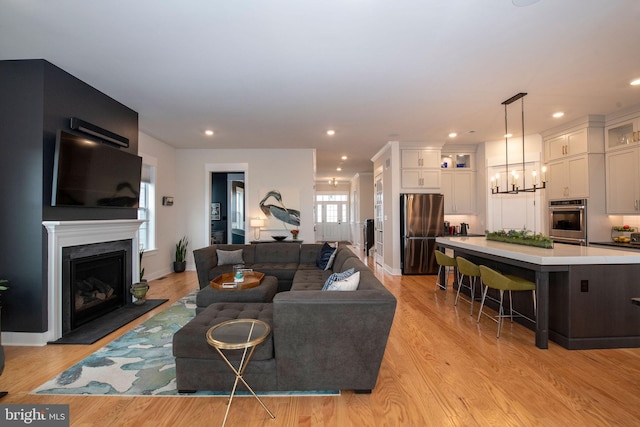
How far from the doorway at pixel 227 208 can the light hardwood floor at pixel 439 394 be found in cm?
517

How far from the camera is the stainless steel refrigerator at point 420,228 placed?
6316 millimetres

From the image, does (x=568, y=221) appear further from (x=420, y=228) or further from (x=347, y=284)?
(x=347, y=284)

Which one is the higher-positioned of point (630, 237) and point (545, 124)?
point (545, 124)

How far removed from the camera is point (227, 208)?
328 inches

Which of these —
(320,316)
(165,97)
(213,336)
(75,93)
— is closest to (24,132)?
(75,93)

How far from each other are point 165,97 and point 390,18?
2974 millimetres

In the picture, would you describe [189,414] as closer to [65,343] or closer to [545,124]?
[65,343]

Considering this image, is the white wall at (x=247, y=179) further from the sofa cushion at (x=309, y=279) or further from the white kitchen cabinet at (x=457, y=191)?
the white kitchen cabinet at (x=457, y=191)

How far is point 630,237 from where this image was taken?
14.8 ft

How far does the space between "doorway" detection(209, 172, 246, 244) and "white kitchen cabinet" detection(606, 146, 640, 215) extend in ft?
24.5

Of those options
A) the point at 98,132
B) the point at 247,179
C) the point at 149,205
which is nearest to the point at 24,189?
the point at 98,132

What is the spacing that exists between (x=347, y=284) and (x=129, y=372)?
6.26ft

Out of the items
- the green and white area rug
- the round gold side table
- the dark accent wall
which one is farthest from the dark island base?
the dark accent wall

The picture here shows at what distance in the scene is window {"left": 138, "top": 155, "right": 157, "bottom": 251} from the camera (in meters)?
5.76
